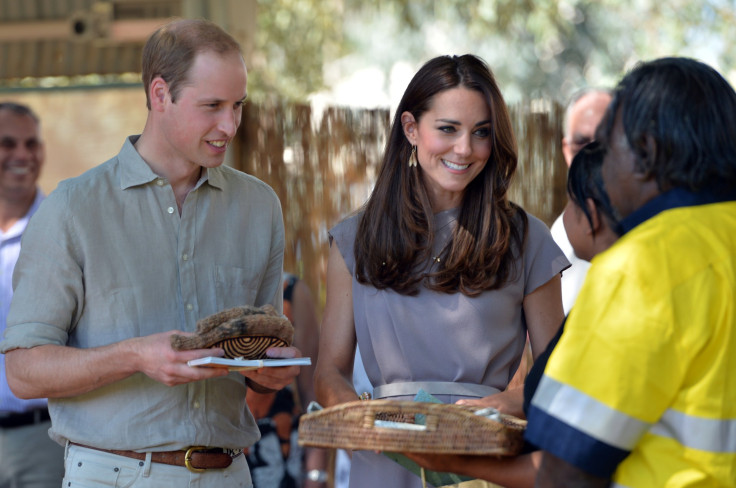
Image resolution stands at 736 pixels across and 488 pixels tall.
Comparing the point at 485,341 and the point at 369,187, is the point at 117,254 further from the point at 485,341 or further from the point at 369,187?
the point at 369,187

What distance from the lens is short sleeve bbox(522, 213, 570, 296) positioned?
3041mm

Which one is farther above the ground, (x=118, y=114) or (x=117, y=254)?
(x=118, y=114)

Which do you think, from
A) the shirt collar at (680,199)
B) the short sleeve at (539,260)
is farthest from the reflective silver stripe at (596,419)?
the short sleeve at (539,260)

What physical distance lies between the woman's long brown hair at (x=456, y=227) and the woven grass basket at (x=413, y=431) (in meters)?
0.92

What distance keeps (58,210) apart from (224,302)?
57 centimetres

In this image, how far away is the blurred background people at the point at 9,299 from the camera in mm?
4348

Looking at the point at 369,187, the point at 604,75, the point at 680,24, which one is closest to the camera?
the point at 369,187

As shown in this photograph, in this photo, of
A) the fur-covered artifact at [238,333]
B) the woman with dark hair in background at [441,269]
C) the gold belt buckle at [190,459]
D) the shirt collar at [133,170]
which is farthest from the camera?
the woman with dark hair in background at [441,269]

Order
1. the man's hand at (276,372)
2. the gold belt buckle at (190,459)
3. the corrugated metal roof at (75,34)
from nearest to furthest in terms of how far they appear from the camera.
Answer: the man's hand at (276,372)
the gold belt buckle at (190,459)
the corrugated metal roof at (75,34)

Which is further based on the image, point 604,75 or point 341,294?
point 604,75

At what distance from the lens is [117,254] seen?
9.05ft

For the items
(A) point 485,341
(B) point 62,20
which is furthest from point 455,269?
(B) point 62,20

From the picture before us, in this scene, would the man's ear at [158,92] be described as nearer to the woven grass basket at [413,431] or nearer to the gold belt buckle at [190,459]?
the gold belt buckle at [190,459]

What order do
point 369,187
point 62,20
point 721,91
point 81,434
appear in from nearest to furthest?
point 721,91 → point 81,434 → point 369,187 → point 62,20
